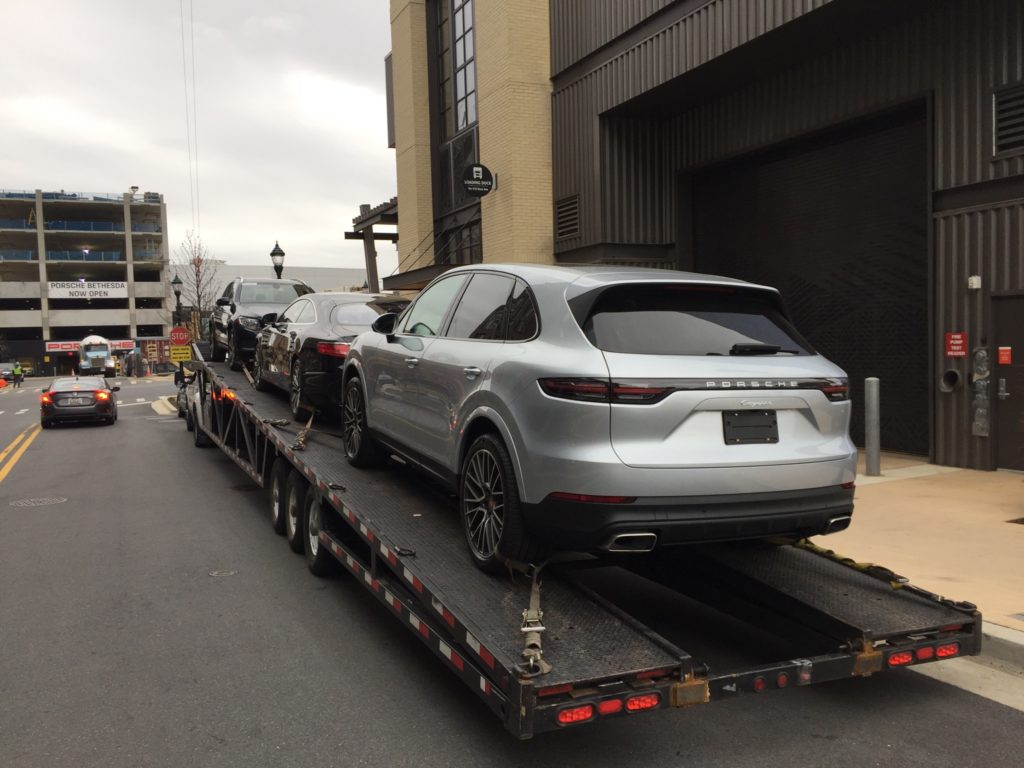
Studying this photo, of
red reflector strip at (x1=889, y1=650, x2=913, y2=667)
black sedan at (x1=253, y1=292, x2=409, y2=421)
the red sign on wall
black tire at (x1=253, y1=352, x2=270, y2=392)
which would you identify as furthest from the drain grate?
the red sign on wall

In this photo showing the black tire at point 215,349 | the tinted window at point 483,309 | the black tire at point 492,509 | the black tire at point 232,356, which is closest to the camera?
the black tire at point 492,509

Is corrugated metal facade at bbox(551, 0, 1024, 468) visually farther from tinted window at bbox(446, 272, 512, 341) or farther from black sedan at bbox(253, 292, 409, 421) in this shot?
tinted window at bbox(446, 272, 512, 341)

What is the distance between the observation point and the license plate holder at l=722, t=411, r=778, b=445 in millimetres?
3895

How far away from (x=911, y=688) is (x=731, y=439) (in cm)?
171

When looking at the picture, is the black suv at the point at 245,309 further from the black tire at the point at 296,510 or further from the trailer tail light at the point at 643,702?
the trailer tail light at the point at 643,702

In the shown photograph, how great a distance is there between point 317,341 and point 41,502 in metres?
4.84

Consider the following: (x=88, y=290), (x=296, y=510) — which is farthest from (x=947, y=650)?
(x=88, y=290)

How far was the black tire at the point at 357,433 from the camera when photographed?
263 inches

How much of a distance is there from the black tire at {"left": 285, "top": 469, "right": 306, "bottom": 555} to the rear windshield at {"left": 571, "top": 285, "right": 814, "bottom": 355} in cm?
379

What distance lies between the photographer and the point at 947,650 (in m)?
4.01

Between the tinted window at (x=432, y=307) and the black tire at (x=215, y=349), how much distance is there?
8.54 meters

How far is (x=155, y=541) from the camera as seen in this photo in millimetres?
8031

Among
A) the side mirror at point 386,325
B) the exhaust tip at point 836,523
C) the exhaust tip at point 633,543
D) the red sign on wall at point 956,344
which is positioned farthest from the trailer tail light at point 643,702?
the red sign on wall at point 956,344

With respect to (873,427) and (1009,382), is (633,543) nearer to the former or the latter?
(873,427)
